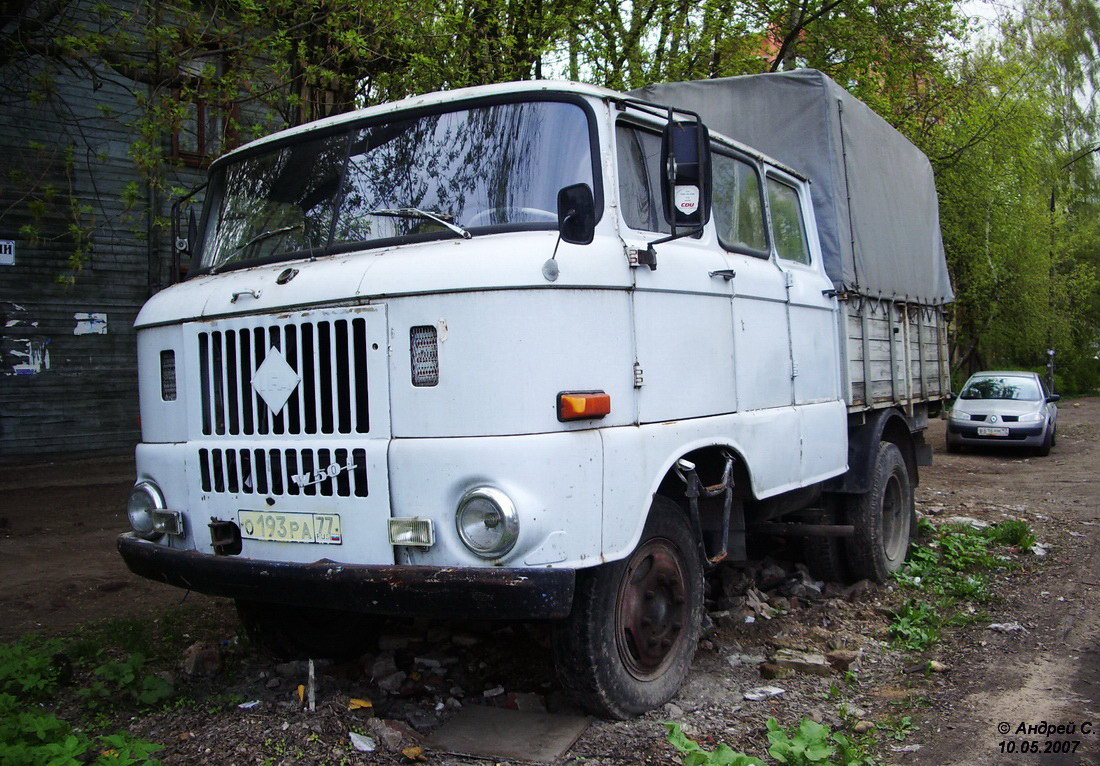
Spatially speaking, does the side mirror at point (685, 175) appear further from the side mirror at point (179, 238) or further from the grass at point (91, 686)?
the grass at point (91, 686)

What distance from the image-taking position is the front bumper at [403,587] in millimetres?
3098

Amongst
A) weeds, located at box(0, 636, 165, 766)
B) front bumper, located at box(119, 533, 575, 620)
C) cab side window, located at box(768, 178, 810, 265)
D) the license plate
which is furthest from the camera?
cab side window, located at box(768, 178, 810, 265)

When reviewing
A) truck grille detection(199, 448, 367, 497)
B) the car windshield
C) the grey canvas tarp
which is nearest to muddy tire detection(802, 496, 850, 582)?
the grey canvas tarp

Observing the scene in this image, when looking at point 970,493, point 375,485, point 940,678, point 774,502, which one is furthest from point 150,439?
point 970,493

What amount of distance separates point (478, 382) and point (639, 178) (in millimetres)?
1227

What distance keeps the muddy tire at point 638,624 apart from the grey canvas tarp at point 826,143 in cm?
250

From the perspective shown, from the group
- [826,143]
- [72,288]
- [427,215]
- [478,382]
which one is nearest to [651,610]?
[478,382]

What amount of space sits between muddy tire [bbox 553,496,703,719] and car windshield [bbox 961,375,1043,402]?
1467 cm

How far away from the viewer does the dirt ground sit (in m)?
3.59

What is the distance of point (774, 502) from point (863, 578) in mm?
1628

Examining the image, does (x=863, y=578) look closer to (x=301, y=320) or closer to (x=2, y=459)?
(x=301, y=320)

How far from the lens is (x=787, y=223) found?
534cm

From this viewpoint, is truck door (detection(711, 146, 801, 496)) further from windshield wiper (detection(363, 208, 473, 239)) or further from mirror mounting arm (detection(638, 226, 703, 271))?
windshield wiper (detection(363, 208, 473, 239))

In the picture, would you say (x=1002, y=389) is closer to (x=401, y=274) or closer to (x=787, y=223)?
(x=787, y=223)
